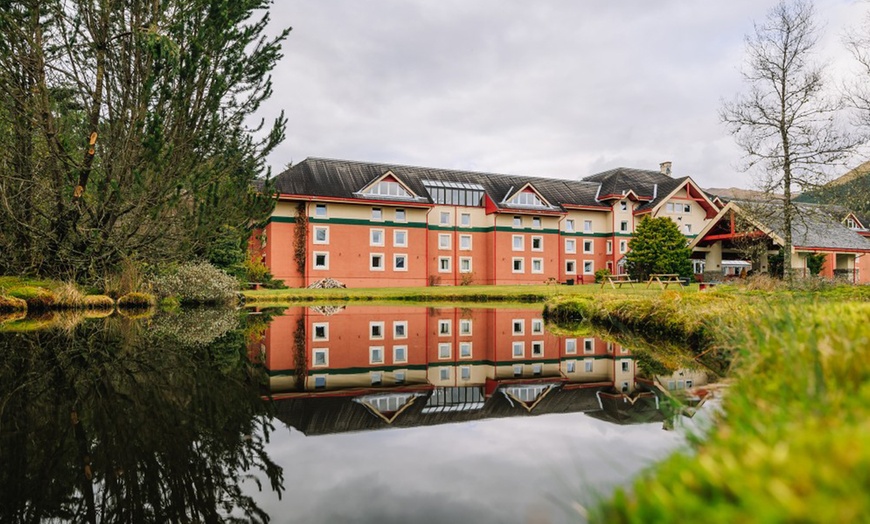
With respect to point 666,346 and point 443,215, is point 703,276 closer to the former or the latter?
point 443,215

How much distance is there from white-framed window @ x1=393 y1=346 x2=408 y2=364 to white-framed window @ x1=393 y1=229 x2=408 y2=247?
31770mm

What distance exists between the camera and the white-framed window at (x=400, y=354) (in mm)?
7555

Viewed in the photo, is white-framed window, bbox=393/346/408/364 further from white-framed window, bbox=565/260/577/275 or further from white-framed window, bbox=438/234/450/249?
white-framed window, bbox=565/260/577/275

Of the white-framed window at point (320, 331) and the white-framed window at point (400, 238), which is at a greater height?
the white-framed window at point (400, 238)

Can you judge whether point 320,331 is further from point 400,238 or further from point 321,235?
point 400,238

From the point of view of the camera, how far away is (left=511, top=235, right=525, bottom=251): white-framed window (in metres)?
43.7

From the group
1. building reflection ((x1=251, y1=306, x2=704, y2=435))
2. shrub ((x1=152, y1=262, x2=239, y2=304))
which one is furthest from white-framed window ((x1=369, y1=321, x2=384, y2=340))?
shrub ((x1=152, y1=262, x2=239, y2=304))

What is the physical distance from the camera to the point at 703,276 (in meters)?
36.4

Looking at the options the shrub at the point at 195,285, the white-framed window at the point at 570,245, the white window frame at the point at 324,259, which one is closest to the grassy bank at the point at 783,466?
the shrub at the point at 195,285

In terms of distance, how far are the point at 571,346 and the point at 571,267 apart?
39.1 metres

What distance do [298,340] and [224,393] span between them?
4.86m

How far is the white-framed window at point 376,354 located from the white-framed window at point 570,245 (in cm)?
3956

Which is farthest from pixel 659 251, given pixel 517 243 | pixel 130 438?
pixel 130 438

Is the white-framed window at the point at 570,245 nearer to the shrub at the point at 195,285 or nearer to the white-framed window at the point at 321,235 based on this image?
the white-framed window at the point at 321,235
